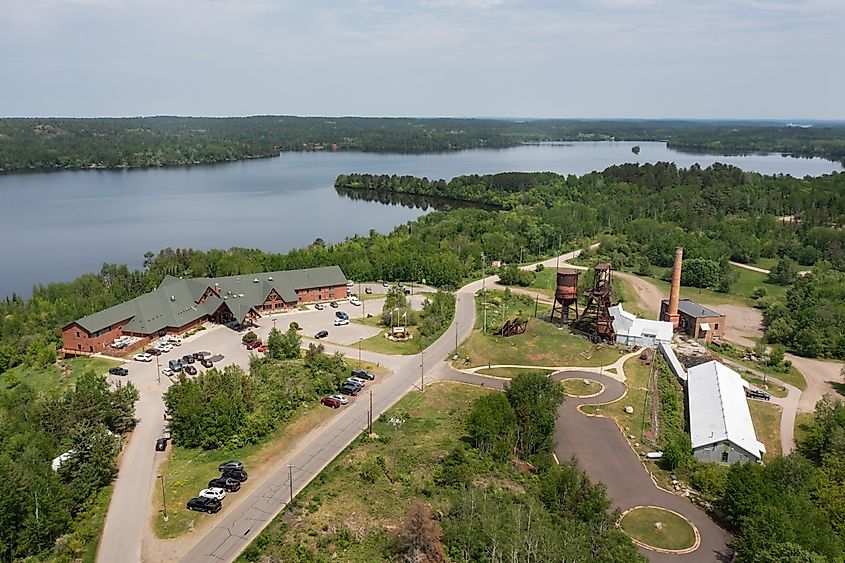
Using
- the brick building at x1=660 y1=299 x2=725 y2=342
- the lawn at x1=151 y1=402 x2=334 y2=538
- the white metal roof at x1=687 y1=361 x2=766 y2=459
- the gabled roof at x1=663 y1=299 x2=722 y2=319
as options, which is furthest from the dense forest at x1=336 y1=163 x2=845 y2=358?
the lawn at x1=151 y1=402 x2=334 y2=538

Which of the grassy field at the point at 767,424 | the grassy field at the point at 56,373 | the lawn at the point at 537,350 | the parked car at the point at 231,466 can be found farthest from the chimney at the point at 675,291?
the grassy field at the point at 56,373

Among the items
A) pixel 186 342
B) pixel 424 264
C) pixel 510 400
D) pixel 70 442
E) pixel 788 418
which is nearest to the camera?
pixel 70 442

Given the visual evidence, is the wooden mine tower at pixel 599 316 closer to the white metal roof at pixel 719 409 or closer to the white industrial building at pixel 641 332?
the white industrial building at pixel 641 332

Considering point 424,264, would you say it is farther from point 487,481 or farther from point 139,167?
point 139,167

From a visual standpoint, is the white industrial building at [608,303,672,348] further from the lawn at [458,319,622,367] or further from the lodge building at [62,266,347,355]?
the lodge building at [62,266,347,355]

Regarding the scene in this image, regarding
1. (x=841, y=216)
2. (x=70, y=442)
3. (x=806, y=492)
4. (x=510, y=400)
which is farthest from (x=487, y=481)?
(x=841, y=216)

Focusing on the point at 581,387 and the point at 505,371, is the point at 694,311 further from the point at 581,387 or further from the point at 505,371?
the point at 505,371
